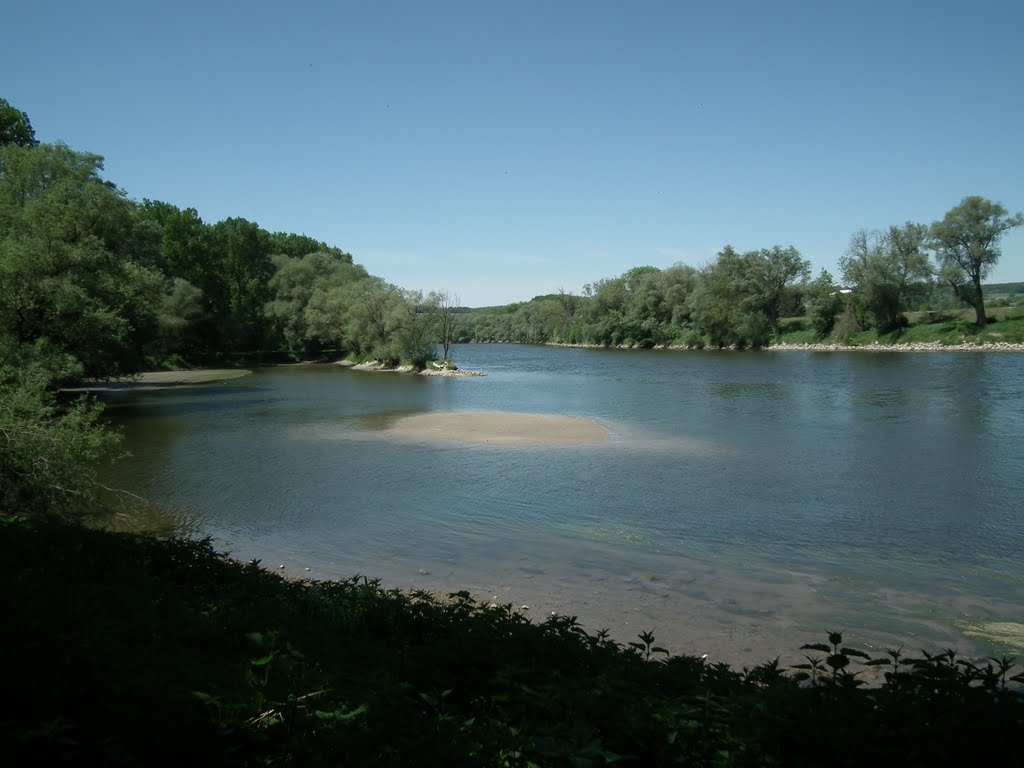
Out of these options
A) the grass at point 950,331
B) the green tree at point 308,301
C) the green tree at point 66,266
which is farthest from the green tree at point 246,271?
the grass at point 950,331

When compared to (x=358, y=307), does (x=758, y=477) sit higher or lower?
lower

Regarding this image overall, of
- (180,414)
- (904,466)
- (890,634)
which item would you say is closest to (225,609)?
(890,634)

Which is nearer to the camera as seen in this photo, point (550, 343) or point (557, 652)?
point (557, 652)

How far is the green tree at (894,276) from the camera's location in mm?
79125

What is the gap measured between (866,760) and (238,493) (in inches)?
704

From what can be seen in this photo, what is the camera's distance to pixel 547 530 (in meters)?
14.9

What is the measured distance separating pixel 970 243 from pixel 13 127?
89361 millimetres

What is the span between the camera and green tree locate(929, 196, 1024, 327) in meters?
73.3

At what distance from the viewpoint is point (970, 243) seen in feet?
243

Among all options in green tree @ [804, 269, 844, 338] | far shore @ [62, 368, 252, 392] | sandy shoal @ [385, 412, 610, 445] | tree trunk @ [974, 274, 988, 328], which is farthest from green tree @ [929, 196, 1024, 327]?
far shore @ [62, 368, 252, 392]

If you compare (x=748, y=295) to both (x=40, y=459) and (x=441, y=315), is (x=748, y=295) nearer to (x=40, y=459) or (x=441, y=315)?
(x=441, y=315)

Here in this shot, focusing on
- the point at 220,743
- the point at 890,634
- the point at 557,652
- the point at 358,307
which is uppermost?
the point at 358,307

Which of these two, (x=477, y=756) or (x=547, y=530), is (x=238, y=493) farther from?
(x=477, y=756)

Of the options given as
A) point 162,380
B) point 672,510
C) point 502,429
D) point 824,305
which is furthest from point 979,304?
point 162,380
